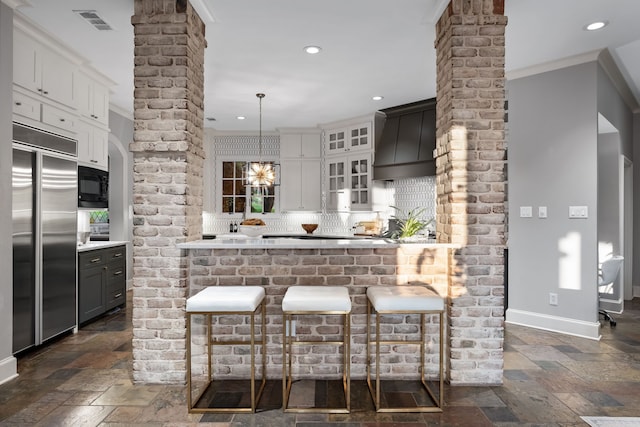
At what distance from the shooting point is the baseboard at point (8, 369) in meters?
2.77

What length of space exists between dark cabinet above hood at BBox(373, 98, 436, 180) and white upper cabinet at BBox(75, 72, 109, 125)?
144 inches

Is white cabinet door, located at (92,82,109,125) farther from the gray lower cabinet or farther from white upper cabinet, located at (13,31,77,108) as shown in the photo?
the gray lower cabinet

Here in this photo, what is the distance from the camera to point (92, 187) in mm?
4469

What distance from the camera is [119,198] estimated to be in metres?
5.88

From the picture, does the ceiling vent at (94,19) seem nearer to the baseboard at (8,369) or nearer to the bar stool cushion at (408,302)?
the baseboard at (8,369)

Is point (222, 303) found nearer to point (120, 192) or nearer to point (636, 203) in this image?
point (120, 192)

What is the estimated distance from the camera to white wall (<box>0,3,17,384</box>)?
2807 millimetres

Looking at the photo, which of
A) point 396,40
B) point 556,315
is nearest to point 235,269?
point 396,40

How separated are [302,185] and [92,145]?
11.3 feet

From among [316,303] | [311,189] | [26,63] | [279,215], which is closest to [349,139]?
[311,189]

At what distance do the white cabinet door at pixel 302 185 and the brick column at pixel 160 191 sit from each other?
14.3 ft

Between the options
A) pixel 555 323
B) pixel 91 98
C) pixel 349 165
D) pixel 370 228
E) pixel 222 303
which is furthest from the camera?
pixel 349 165

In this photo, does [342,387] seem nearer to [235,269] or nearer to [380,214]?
[235,269]

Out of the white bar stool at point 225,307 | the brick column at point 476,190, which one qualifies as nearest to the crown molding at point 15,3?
the white bar stool at point 225,307
